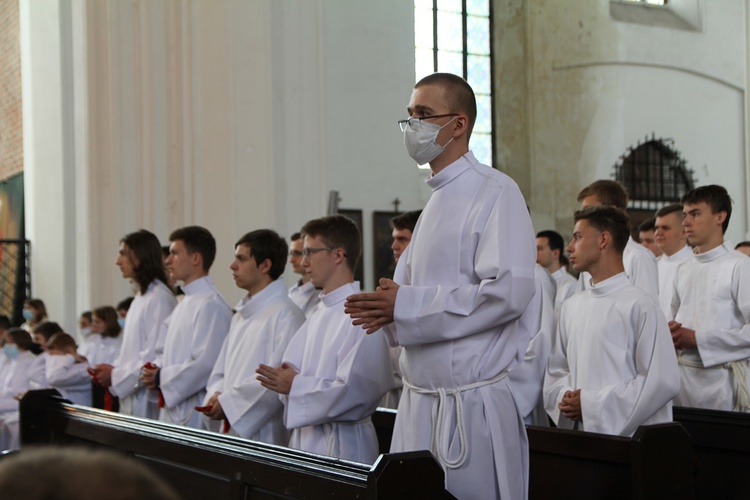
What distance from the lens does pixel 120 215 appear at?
8133mm

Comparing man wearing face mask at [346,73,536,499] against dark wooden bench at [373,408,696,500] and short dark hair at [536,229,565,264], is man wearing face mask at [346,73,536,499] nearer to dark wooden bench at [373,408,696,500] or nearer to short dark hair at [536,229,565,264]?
dark wooden bench at [373,408,696,500]

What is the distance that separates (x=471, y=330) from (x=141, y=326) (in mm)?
3808

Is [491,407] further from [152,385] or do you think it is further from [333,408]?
[152,385]

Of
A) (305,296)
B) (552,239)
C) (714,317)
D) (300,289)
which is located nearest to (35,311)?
(300,289)

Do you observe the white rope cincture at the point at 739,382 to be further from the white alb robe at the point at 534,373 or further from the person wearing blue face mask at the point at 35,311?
the person wearing blue face mask at the point at 35,311

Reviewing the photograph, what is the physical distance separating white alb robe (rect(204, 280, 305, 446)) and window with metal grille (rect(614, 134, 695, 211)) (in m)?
14.4

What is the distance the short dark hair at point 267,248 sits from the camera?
5086 millimetres

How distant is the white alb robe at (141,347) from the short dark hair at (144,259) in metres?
0.05

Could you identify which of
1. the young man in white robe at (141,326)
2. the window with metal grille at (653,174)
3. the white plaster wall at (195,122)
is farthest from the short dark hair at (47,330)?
the window with metal grille at (653,174)

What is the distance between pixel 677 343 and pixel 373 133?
11933 millimetres

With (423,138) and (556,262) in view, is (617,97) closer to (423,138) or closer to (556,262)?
(556,262)

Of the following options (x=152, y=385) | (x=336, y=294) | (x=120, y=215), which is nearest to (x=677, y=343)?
(x=336, y=294)

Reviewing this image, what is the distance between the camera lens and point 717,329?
5.34 metres

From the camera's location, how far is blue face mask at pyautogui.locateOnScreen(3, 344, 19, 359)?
28.4 ft
